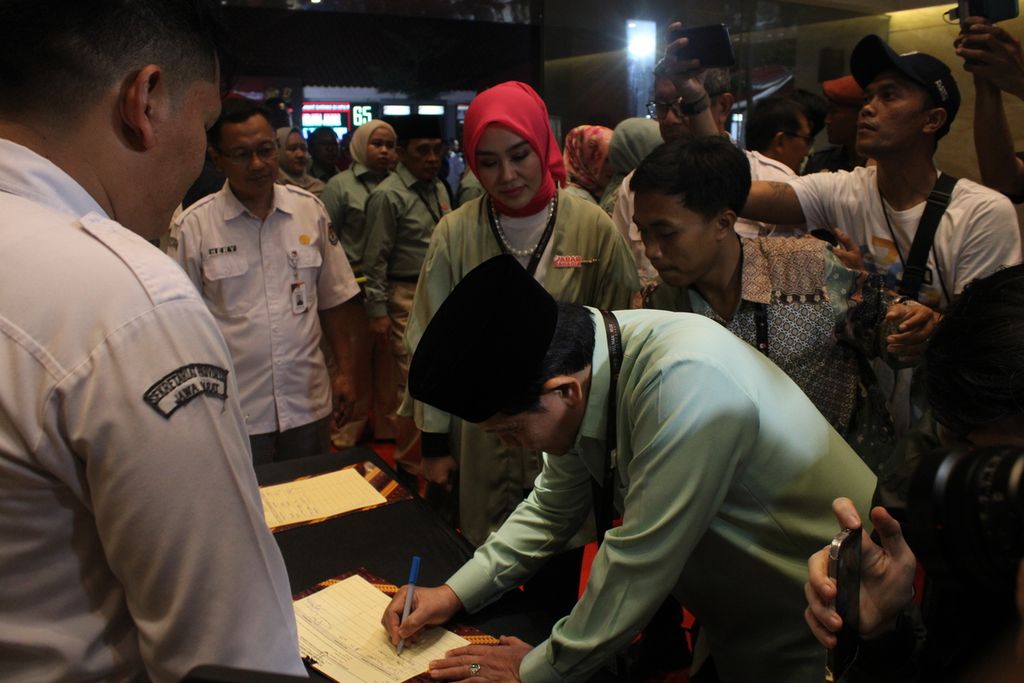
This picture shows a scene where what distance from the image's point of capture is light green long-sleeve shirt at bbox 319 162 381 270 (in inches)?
175

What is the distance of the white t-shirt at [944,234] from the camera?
6.67 ft

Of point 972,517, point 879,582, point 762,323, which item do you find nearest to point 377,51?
point 762,323

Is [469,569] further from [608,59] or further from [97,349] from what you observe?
[608,59]

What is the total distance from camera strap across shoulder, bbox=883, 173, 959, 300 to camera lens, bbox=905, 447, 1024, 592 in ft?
5.42

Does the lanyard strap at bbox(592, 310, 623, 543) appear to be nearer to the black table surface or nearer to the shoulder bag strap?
the black table surface

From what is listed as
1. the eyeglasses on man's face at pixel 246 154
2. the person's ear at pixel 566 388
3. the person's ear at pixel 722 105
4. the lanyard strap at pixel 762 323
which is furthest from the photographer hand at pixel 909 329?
the eyeglasses on man's face at pixel 246 154

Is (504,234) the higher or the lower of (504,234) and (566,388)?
the higher

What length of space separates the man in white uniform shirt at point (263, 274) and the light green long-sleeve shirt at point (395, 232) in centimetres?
142

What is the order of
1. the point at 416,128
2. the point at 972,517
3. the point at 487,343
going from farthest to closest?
the point at 416,128
the point at 487,343
the point at 972,517

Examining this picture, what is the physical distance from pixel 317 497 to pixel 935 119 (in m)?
1.90

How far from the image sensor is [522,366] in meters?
1.19

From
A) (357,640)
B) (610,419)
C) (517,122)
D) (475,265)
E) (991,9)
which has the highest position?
(991,9)

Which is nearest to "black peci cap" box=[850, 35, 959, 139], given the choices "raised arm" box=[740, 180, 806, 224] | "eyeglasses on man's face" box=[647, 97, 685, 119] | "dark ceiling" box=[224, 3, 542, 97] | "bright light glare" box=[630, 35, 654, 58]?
"raised arm" box=[740, 180, 806, 224]

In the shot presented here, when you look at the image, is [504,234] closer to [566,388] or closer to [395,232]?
[566,388]
